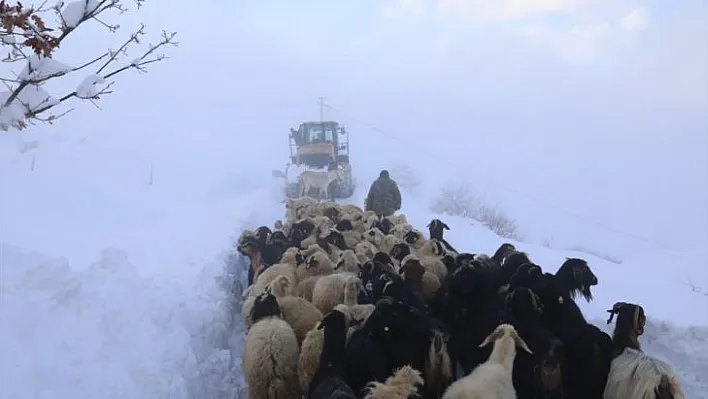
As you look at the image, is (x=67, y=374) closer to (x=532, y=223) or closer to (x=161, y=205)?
(x=161, y=205)

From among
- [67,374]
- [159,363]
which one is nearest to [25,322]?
[67,374]

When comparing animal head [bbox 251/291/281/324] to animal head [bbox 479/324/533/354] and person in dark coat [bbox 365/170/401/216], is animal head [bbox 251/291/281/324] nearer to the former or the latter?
animal head [bbox 479/324/533/354]

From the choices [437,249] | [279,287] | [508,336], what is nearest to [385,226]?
[437,249]

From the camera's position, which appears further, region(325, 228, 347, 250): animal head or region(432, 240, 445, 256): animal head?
region(325, 228, 347, 250): animal head

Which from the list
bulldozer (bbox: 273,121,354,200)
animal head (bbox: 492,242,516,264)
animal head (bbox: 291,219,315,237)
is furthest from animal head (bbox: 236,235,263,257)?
bulldozer (bbox: 273,121,354,200)

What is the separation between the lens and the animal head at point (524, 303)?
544cm

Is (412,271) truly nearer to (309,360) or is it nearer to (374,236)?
(309,360)

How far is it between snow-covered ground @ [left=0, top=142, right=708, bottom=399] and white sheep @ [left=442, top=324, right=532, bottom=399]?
2.42 metres

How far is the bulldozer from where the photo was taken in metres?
23.1

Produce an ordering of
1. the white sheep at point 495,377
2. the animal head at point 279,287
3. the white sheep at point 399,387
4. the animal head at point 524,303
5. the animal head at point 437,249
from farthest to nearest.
→ the animal head at point 437,249, the animal head at point 279,287, the animal head at point 524,303, the white sheep at point 495,377, the white sheep at point 399,387

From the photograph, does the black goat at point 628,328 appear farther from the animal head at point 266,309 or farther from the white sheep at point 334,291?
the animal head at point 266,309

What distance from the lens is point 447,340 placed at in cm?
520

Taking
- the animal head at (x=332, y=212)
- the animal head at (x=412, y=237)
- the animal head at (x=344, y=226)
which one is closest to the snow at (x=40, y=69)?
the animal head at (x=412, y=237)

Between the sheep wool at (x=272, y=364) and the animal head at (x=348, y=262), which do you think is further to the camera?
the animal head at (x=348, y=262)
